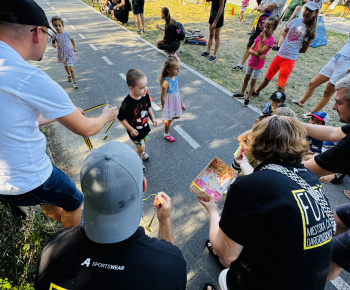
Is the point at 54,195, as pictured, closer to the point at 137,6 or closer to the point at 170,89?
the point at 170,89

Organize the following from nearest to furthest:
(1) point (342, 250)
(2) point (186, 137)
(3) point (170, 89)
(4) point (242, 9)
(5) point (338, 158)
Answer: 1. (5) point (338, 158)
2. (1) point (342, 250)
3. (3) point (170, 89)
4. (2) point (186, 137)
5. (4) point (242, 9)

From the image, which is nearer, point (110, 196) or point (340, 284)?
point (110, 196)

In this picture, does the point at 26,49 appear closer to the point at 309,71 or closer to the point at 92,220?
the point at 92,220

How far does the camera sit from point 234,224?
1268 millimetres

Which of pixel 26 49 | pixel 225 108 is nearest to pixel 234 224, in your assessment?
pixel 26 49

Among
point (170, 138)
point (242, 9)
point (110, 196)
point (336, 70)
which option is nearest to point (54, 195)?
point (110, 196)

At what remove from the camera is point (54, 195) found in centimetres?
191

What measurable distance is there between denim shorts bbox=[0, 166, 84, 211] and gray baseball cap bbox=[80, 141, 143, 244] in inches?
39.0

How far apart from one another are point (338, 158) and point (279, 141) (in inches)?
31.1

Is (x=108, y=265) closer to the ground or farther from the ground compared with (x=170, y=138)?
farther from the ground

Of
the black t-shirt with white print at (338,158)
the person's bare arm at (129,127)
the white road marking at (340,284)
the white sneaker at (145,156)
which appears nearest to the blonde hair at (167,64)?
the person's bare arm at (129,127)

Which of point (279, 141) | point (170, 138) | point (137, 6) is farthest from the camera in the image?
point (137, 6)

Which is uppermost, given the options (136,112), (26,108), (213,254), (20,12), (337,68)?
(20,12)

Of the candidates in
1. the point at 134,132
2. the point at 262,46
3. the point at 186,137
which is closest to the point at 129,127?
the point at 134,132
